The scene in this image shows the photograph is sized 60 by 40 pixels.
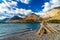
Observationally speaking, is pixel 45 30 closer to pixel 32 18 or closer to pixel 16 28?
pixel 32 18

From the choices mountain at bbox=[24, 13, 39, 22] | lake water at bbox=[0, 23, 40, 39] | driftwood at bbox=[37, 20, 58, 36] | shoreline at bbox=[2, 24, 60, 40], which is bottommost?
shoreline at bbox=[2, 24, 60, 40]

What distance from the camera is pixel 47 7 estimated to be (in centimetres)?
288

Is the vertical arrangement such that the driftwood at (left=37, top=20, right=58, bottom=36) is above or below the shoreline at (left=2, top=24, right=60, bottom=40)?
above

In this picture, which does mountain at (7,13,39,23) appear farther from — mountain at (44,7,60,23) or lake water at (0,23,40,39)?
mountain at (44,7,60,23)

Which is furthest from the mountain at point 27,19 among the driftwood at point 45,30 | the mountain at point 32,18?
the driftwood at point 45,30

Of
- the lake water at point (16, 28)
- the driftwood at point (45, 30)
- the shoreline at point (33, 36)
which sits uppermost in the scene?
the lake water at point (16, 28)

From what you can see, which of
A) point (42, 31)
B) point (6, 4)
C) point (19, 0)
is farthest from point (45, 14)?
point (6, 4)

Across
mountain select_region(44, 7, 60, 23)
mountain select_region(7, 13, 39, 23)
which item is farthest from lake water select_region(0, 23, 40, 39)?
mountain select_region(44, 7, 60, 23)

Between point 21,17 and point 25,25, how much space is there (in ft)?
0.53

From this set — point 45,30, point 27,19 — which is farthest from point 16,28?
point 45,30

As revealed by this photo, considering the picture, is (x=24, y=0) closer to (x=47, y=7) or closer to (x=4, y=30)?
(x=47, y=7)

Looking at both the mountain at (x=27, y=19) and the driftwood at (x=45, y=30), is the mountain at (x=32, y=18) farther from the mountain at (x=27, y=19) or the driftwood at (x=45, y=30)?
the driftwood at (x=45, y=30)

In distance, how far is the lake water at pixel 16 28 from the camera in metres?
2.82

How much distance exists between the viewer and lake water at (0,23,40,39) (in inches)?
111
